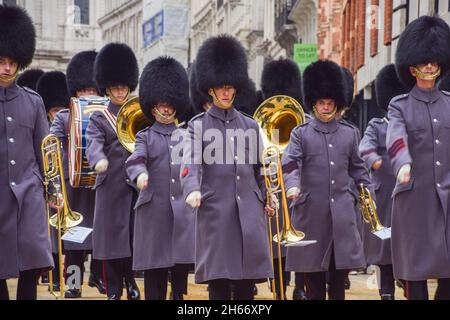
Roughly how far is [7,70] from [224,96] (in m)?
1.51

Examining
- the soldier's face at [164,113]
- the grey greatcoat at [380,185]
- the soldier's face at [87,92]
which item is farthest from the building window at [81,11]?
the soldier's face at [164,113]

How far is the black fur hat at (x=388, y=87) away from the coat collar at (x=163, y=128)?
2.45 meters

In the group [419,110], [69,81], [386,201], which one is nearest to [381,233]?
[419,110]

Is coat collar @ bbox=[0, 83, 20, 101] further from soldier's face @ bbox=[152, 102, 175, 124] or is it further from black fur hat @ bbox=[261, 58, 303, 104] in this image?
black fur hat @ bbox=[261, 58, 303, 104]

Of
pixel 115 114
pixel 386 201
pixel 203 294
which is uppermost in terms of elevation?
pixel 115 114

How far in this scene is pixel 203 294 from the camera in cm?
1262

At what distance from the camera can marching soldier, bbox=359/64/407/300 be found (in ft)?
38.3

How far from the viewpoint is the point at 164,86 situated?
36.1 ft

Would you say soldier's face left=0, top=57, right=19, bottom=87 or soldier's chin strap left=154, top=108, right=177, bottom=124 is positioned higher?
soldier's face left=0, top=57, right=19, bottom=87

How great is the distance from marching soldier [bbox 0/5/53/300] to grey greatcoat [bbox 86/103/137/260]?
90.4 inches

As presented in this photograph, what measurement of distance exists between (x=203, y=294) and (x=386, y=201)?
1.82 meters

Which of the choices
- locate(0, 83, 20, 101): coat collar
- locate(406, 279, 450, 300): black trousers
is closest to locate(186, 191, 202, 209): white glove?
locate(0, 83, 20, 101): coat collar

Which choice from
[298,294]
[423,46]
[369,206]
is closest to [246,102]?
[298,294]

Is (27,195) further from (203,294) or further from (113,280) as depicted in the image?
(203,294)
